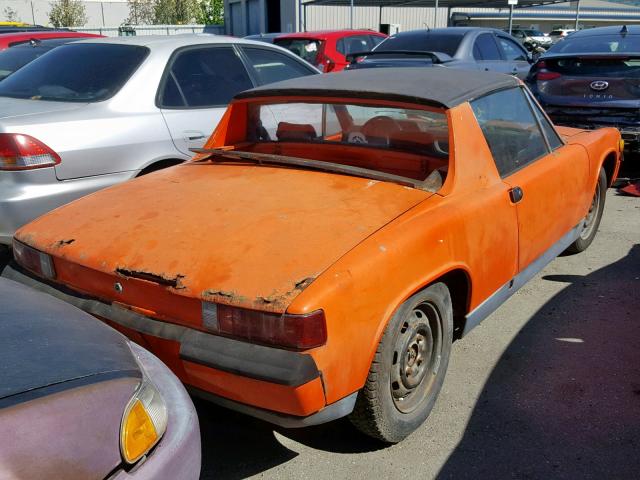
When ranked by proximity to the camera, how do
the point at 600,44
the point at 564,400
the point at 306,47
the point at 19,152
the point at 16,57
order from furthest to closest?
the point at 306,47 → the point at 600,44 → the point at 16,57 → the point at 19,152 → the point at 564,400

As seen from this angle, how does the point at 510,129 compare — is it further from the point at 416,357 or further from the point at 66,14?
the point at 66,14

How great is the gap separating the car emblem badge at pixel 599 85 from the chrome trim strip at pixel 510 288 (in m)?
3.11

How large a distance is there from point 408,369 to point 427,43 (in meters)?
8.12

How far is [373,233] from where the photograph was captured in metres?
2.58

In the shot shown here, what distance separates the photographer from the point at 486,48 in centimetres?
1017

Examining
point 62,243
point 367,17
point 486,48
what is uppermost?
point 367,17

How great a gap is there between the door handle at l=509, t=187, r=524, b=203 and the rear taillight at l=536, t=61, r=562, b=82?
4.42 m

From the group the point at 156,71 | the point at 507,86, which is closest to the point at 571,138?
the point at 507,86

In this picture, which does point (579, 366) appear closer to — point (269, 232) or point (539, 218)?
point (539, 218)

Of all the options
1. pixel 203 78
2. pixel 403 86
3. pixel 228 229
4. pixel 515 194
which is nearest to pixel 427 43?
pixel 203 78

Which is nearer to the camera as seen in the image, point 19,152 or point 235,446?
point 235,446

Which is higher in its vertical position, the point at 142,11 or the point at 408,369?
the point at 142,11

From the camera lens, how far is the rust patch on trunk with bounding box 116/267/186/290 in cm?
245

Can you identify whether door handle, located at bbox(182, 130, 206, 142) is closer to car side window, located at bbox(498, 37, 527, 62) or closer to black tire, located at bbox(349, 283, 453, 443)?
black tire, located at bbox(349, 283, 453, 443)
